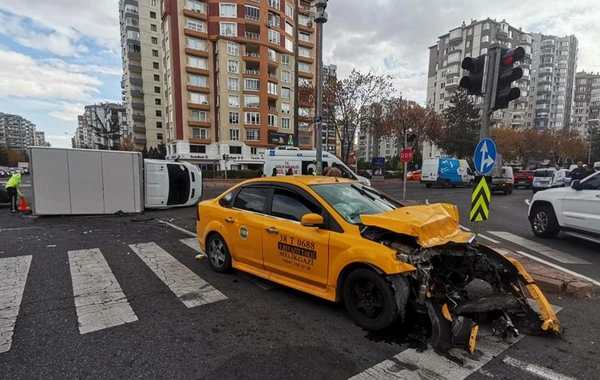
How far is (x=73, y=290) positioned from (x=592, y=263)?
8.63 meters

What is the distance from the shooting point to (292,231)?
3842 mm

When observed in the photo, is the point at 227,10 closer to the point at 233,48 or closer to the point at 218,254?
the point at 233,48

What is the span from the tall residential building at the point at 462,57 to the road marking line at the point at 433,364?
74.1 meters

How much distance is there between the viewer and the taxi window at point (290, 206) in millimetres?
3863

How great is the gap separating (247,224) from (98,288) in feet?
7.41

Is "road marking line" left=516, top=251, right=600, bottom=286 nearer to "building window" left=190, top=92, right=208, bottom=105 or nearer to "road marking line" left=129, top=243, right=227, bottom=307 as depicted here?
"road marking line" left=129, top=243, right=227, bottom=307

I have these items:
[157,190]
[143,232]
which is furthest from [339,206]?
[157,190]

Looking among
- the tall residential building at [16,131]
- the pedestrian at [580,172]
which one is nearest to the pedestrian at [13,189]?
the pedestrian at [580,172]

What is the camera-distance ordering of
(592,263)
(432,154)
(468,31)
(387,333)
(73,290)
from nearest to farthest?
1. (387,333)
2. (73,290)
3. (592,263)
4. (468,31)
5. (432,154)

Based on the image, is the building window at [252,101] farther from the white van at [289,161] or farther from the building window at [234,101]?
the white van at [289,161]

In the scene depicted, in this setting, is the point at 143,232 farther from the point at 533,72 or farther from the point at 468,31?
the point at 533,72

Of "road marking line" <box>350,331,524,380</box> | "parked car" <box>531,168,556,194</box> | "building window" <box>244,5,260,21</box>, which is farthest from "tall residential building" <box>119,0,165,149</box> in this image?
"road marking line" <box>350,331,524,380</box>

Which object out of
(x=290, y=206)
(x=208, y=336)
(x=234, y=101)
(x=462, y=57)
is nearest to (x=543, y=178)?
(x=290, y=206)

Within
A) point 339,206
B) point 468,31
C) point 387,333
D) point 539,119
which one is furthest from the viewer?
point 539,119
